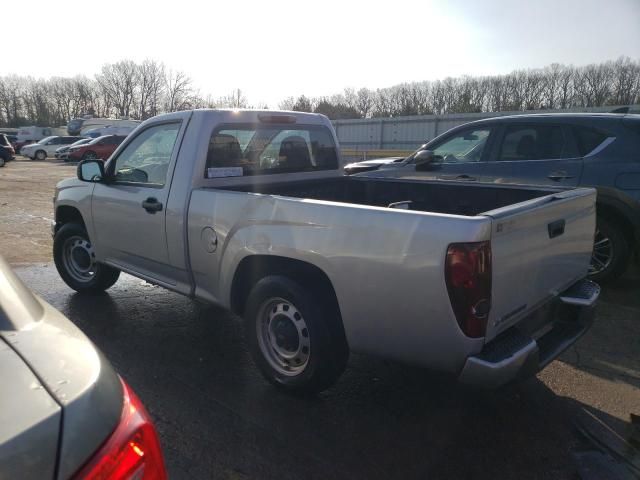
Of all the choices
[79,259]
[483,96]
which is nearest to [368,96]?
[483,96]

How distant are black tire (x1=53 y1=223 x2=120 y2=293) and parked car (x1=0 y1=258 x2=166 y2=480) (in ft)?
12.6

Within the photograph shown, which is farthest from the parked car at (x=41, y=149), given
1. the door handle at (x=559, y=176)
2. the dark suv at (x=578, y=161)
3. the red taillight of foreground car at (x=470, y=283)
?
the red taillight of foreground car at (x=470, y=283)

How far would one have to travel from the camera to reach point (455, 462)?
103 inches

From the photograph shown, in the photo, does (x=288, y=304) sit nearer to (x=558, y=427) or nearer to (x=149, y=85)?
(x=558, y=427)

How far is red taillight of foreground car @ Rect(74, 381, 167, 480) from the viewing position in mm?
1119

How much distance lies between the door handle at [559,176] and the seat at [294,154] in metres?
2.92

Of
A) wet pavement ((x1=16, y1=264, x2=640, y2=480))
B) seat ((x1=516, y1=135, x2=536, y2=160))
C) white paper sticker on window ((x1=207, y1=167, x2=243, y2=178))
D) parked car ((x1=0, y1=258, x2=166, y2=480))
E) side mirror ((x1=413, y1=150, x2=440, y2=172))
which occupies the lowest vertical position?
wet pavement ((x1=16, y1=264, x2=640, y2=480))

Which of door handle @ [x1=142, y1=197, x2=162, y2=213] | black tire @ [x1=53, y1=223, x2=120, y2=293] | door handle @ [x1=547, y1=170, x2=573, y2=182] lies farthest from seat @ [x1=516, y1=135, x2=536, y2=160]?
black tire @ [x1=53, y1=223, x2=120, y2=293]

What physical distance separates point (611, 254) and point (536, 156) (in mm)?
1415

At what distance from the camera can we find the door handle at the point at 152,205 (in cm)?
390

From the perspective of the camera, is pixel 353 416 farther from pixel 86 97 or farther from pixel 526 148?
pixel 86 97

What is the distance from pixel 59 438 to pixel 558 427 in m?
2.87

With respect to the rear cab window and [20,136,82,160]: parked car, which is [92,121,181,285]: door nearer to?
the rear cab window

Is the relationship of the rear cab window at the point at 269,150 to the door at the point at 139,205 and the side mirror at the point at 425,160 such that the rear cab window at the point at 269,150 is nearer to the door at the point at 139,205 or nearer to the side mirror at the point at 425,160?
the door at the point at 139,205
